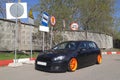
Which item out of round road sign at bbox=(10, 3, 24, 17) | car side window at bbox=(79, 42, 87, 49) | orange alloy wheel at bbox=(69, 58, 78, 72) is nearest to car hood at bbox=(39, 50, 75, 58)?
orange alloy wheel at bbox=(69, 58, 78, 72)

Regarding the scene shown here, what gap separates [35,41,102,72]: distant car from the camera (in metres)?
11.3

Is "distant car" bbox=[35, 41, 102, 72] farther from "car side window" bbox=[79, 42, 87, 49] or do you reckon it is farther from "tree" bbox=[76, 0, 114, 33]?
"tree" bbox=[76, 0, 114, 33]

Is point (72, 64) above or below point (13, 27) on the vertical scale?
below

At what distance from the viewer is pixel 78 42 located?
43.7 feet

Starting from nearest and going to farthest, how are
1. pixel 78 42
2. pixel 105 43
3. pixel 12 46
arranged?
pixel 78 42 → pixel 12 46 → pixel 105 43

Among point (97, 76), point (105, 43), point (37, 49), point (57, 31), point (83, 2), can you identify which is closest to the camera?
point (97, 76)

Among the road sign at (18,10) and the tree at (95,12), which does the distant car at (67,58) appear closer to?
the road sign at (18,10)

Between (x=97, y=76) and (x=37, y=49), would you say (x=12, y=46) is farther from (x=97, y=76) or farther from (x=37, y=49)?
(x=97, y=76)

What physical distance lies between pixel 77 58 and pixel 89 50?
1.62 m

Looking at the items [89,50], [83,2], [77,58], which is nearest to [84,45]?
[89,50]

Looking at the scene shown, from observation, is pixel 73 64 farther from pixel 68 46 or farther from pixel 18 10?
pixel 18 10

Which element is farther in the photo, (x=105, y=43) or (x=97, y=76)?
(x=105, y=43)

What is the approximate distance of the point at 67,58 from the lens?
38.1 ft

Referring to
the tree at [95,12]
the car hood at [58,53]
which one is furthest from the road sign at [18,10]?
the tree at [95,12]
